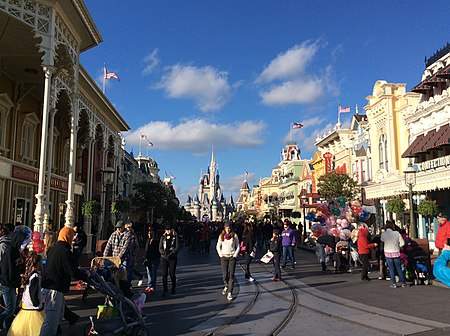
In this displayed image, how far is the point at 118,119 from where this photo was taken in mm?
29891

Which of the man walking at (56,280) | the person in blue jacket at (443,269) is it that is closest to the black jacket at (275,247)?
the person in blue jacket at (443,269)

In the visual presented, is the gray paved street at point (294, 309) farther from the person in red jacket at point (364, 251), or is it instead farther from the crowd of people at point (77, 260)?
the crowd of people at point (77, 260)

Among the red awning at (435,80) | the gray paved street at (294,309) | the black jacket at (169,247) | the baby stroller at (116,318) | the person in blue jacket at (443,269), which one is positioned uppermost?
the red awning at (435,80)

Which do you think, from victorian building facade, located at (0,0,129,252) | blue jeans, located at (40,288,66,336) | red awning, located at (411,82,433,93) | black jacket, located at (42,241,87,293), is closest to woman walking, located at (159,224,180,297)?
victorian building facade, located at (0,0,129,252)

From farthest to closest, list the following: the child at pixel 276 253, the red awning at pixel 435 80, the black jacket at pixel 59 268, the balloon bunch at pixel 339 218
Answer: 1. the red awning at pixel 435 80
2. the balloon bunch at pixel 339 218
3. the child at pixel 276 253
4. the black jacket at pixel 59 268

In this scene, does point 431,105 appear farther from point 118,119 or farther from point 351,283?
point 118,119

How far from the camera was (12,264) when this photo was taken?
6.54 meters

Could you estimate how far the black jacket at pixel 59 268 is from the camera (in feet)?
18.2

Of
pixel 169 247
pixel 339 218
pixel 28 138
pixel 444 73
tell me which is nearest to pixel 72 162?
pixel 28 138

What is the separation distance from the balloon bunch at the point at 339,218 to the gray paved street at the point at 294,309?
136 inches

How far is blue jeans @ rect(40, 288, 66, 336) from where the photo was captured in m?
5.37

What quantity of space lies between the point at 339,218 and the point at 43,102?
46.7 feet

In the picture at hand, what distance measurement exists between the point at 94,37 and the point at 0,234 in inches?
431

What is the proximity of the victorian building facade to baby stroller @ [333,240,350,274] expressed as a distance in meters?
9.54
